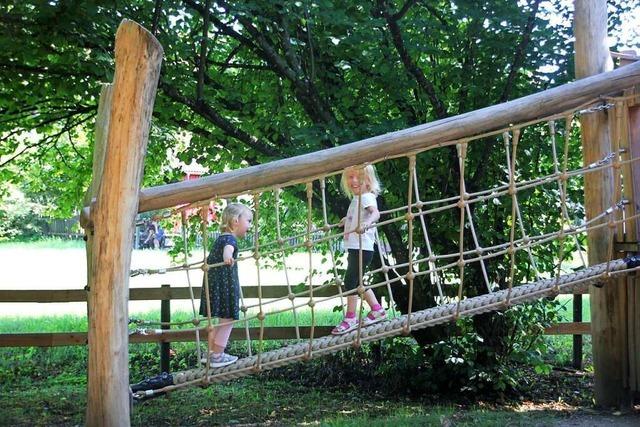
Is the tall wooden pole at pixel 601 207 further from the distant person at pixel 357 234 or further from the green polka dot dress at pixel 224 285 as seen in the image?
the green polka dot dress at pixel 224 285

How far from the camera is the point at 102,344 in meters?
2.64

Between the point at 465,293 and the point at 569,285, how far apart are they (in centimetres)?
242

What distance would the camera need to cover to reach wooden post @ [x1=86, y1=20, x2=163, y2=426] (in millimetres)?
2611

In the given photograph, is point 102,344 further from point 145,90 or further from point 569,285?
point 569,285

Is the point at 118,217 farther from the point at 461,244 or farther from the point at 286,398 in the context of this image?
the point at 286,398

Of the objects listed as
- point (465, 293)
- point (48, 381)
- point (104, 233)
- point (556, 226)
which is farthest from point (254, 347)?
point (104, 233)

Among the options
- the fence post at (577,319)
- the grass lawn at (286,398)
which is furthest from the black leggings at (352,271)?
the fence post at (577,319)

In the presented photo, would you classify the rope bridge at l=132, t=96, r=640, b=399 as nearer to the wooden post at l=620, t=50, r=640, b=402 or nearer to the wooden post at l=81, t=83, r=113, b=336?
the wooden post at l=620, t=50, r=640, b=402

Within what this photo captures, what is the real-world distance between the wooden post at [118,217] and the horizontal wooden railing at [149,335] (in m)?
2.94

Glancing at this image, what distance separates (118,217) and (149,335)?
11.6ft

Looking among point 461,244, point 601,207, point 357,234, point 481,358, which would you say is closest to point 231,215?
point 357,234

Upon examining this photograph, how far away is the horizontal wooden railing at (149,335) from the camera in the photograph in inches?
229

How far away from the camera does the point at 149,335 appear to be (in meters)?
5.96

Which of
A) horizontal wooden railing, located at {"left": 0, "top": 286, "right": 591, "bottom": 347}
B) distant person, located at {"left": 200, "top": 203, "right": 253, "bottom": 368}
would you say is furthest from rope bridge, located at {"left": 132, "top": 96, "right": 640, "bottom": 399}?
horizontal wooden railing, located at {"left": 0, "top": 286, "right": 591, "bottom": 347}
